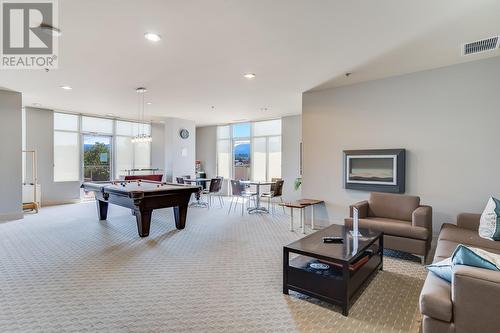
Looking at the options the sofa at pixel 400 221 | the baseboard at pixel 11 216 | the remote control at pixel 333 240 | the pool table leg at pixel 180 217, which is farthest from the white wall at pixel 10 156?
the sofa at pixel 400 221

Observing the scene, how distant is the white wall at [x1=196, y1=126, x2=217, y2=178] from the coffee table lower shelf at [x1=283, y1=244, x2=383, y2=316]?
834 centimetres

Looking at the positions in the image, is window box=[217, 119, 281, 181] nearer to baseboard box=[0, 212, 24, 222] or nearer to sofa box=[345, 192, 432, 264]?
sofa box=[345, 192, 432, 264]

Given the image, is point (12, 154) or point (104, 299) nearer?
point (104, 299)

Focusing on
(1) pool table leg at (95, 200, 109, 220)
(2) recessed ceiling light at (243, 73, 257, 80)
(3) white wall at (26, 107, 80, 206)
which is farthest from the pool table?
(3) white wall at (26, 107, 80, 206)

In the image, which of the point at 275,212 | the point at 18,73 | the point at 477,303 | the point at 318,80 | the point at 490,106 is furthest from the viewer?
the point at 275,212

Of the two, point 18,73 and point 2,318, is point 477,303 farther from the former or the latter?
point 18,73

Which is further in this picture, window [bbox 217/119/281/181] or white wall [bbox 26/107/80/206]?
window [bbox 217/119/281/181]

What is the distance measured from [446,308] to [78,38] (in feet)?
14.6

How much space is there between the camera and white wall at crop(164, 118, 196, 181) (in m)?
8.99

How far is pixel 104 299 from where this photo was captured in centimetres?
260

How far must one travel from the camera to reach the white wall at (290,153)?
8367mm

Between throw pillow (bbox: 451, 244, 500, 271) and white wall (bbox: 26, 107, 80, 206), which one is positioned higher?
white wall (bbox: 26, 107, 80, 206)

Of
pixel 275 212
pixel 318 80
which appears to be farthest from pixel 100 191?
pixel 318 80

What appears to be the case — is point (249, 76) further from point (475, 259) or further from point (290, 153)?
point (290, 153)
